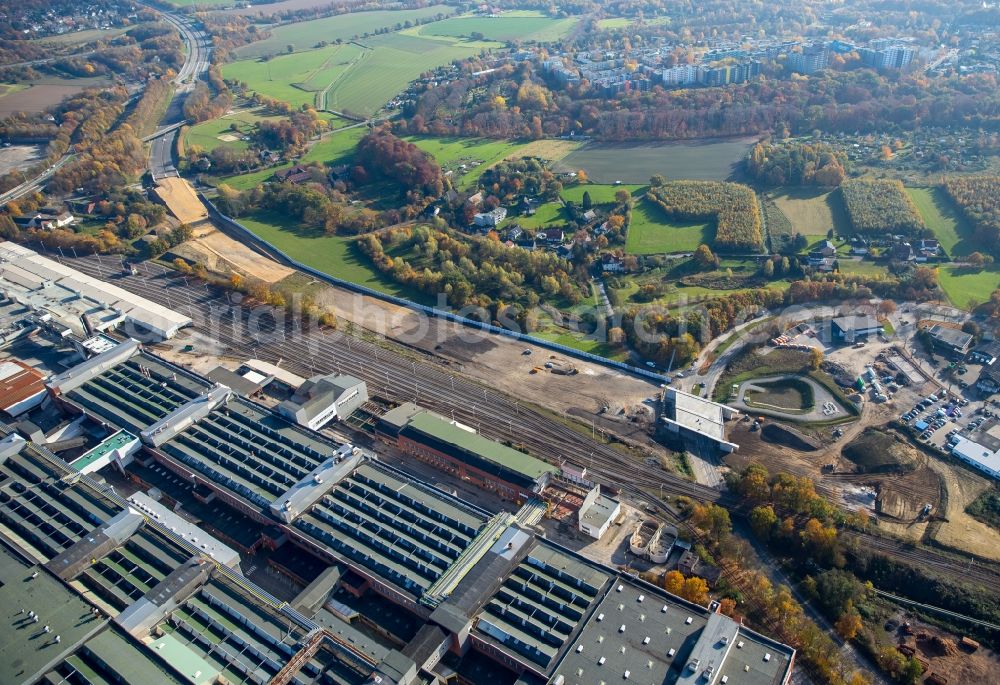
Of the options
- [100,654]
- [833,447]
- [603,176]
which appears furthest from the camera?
[603,176]

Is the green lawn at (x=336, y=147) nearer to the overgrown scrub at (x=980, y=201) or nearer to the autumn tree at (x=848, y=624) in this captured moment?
the overgrown scrub at (x=980, y=201)

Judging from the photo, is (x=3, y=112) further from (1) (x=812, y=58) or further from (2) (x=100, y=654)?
(1) (x=812, y=58)

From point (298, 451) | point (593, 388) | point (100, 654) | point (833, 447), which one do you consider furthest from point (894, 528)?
point (100, 654)

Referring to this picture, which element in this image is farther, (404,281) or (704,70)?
(704,70)

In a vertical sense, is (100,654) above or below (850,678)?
above

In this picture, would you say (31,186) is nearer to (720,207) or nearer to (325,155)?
(325,155)

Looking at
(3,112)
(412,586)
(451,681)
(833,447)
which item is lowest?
(833,447)

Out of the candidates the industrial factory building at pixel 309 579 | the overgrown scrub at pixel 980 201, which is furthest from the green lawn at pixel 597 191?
the industrial factory building at pixel 309 579

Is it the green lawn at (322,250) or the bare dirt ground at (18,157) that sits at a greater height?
the bare dirt ground at (18,157)
